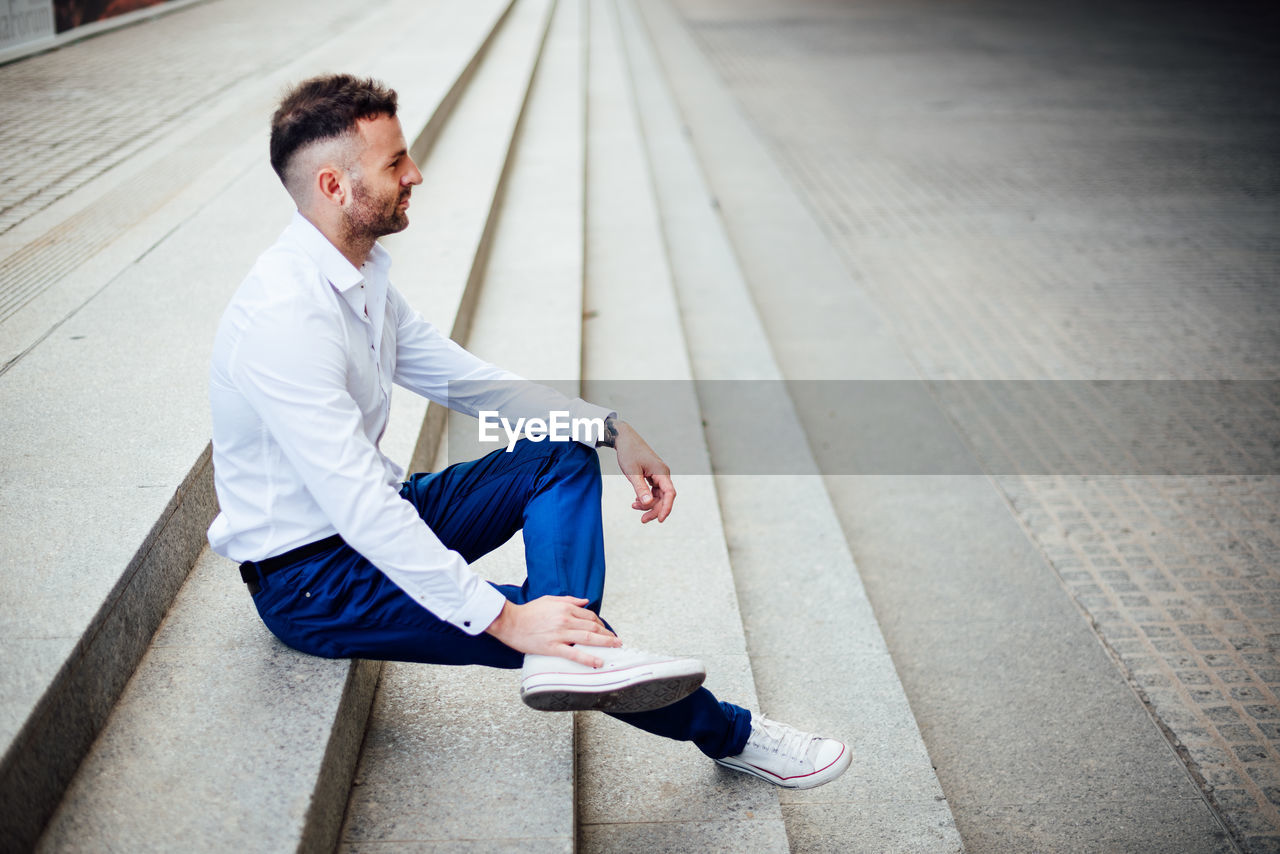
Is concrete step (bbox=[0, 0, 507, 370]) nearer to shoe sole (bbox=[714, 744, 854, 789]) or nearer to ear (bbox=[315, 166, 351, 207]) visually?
ear (bbox=[315, 166, 351, 207])

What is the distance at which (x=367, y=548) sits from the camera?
1835 mm

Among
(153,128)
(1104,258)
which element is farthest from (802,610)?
(153,128)

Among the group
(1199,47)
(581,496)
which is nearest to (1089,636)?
(581,496)

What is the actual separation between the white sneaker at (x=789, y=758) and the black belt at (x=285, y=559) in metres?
1.12

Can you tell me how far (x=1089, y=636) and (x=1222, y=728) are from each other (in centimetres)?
52

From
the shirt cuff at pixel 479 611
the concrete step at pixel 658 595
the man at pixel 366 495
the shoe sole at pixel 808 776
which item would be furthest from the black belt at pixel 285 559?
the shoe sole at pixel 808 776

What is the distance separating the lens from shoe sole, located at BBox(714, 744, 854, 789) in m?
2.37

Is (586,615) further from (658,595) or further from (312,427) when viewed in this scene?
(658,595)

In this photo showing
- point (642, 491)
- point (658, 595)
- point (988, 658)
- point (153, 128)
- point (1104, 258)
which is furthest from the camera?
point (1104, 258)

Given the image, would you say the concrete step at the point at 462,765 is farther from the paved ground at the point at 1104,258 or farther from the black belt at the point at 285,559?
the paved ground at the point at 1104,258

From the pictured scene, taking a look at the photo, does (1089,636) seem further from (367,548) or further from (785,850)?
(367,548)

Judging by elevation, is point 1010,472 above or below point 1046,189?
below

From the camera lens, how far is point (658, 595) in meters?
3.14

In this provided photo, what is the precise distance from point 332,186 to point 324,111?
15 centimetres
